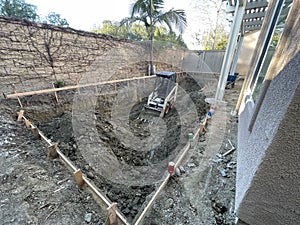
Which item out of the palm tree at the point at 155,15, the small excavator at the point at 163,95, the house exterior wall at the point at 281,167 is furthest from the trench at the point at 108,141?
the palm tree at the point at 155,15

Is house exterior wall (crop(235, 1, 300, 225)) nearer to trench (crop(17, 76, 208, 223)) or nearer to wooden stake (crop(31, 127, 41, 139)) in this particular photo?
trench (crop(17, 76, 208, 223))

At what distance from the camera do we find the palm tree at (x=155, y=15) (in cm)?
645

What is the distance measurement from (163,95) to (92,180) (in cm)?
435

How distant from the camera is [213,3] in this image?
12.5 metres

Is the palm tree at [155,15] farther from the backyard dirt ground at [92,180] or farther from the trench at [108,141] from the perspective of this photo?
the backyard dirt ground at [92,180]

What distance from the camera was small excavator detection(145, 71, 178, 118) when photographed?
17.8 ft

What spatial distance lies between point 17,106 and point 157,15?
6.87 m

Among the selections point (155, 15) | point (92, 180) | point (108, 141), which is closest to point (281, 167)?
point (92, 180)

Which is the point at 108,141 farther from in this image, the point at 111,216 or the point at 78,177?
the point at 111,216

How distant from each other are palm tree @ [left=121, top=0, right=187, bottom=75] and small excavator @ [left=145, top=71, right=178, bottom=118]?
9.93ft

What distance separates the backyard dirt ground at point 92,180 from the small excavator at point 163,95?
211 centimetres

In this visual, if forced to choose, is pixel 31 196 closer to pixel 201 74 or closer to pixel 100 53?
pixel 100 53

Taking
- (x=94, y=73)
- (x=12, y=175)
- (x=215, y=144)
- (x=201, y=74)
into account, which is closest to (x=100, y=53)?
(x=94, y=73)

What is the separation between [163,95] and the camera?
19.3ft
